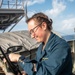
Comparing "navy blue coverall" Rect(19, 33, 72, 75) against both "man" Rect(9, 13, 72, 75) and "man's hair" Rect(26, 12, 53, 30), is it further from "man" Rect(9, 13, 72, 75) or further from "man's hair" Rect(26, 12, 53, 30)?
"man's hair" Rect(26, 12, 53, 30)

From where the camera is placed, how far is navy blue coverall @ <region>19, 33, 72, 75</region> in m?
2.35

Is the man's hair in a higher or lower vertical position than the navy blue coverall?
higher

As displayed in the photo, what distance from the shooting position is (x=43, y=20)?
8.37ft

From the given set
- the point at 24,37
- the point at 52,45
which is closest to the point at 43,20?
the point at 52,45

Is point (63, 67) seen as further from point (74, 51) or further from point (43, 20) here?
point (74, 51)

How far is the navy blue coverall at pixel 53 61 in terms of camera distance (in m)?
2.35

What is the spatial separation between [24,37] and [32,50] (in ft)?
4.57

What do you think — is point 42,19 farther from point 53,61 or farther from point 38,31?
point 53,61

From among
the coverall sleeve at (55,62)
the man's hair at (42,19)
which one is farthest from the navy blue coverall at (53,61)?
the man's hair at (42,19)

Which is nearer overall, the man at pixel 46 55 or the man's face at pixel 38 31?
the man at pixel 46 55

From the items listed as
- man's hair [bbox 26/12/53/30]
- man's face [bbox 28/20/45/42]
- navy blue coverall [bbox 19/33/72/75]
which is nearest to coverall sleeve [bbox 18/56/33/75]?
navy blue coverall [bbox 19/33/72/75]

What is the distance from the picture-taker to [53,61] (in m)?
2.37

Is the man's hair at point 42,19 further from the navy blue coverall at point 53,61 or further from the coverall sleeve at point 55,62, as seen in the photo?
the coverall sleeve at point 55,62

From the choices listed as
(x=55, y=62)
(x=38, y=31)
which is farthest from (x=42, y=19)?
(x=55, y=62)
